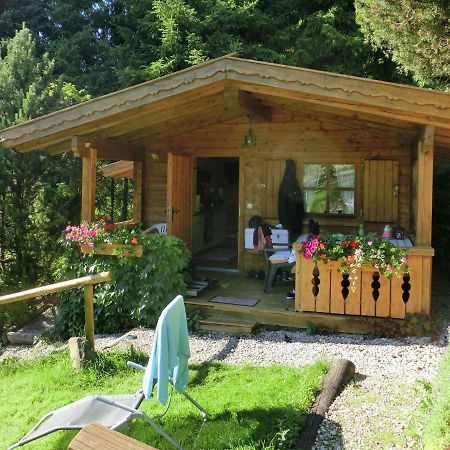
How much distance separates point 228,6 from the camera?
13109 millimetres

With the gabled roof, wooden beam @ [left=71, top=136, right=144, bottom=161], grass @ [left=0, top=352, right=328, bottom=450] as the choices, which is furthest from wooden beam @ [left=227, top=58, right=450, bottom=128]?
grass @ [left=0, top=352, right=328, bottom=450]

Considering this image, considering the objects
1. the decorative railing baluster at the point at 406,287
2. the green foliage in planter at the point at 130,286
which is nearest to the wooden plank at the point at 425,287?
the decorative railing baluster at the point at 406,287

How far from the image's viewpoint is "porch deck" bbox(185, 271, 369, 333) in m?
5.74

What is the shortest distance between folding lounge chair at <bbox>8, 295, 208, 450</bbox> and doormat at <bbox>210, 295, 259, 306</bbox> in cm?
306

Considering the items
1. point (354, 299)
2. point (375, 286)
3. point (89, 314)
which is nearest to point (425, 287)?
point (375, 286)

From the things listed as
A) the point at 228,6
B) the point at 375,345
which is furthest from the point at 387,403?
the point at 228,6

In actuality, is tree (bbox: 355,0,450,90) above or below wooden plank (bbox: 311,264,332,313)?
above

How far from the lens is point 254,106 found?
284 inches

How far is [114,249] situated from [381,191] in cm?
406

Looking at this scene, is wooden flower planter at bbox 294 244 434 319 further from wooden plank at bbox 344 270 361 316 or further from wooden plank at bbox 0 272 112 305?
wooden plank at bbox 0 272 112 305

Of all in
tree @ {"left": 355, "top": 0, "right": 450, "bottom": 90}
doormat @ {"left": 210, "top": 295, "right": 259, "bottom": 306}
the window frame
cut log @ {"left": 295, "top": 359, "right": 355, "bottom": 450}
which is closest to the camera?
cut log @ {"left": 295, "top": 359, "right": 355, "bottom": 450}

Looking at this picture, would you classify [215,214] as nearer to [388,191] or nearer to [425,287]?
[388,191]

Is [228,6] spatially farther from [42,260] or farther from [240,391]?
[240,391]

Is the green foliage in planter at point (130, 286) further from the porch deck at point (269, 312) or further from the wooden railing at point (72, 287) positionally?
the wooden railing at point (72, 287)
